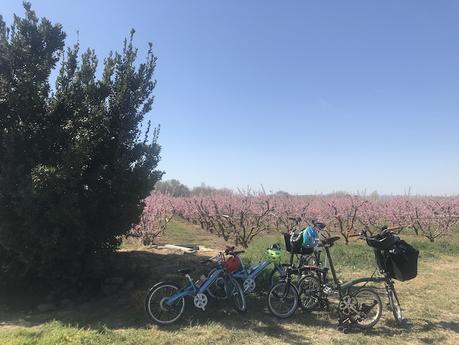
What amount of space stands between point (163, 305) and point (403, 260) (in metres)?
3.06

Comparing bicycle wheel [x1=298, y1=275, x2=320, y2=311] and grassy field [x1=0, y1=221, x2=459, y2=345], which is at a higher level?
bicycle wheel [x1=298, y1=275, x2=320, y2=311]

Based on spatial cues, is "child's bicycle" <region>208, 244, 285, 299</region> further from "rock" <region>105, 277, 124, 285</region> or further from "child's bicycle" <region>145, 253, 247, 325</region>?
"rock" <region>105, 277, 124, 285</region>

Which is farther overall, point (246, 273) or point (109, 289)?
point (109, 289)

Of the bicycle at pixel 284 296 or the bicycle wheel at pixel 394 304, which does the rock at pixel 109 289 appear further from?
the bicycle wheel at pixel 394 304

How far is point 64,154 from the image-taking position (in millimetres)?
6562

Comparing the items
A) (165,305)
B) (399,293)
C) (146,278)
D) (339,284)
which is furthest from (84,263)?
(399,293)

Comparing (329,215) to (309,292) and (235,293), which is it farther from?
(235,293)

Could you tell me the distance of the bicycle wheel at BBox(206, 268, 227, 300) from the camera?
19.9 ft

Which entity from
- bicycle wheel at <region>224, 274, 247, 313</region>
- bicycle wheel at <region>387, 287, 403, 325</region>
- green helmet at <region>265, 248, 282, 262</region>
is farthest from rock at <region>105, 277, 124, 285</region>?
bicycle wheel at <region>387, 287, 403, 325</region>

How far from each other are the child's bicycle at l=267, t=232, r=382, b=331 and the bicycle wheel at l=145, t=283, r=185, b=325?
121 centimetres

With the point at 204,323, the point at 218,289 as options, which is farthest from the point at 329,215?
the point at 204,323

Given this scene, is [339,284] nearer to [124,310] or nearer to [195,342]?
[195,342]

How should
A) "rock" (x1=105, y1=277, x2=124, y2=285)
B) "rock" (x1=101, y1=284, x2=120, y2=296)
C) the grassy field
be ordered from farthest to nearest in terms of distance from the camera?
"rock" (x1=105, y1=277, x2=124, y2=285) → "rock" (x1=101, y1=284, x2=120, y2=296) → the grassy field

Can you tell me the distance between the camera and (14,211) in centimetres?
641
